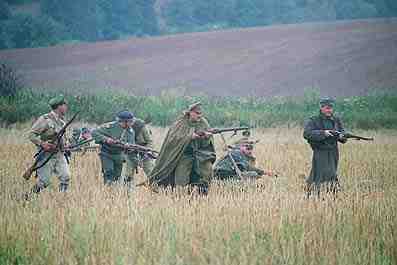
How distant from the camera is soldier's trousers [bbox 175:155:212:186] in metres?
11.8

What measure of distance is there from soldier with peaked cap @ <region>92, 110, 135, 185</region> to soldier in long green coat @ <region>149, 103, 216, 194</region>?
1.09 meters

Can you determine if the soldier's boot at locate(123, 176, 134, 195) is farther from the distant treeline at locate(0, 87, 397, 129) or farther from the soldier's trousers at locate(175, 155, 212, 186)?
the distant treeline at locate(0, 87, 397, 129)

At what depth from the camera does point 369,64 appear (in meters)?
37.7

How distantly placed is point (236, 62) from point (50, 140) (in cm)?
3328

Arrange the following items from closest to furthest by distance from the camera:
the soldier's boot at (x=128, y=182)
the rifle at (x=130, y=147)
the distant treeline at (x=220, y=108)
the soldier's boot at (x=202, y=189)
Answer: the soldier's boot at (x=202, y=189) → the soldier's boot at (x=128, y=182) → the rifle at (x=130, y=147) → the distant treeline at (x=220, y=108)

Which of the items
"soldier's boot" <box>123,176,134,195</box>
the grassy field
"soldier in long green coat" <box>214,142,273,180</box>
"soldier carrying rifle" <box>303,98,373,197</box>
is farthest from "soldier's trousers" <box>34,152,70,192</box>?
"soldier carrying rifle" <box>303,98,373,197</box>

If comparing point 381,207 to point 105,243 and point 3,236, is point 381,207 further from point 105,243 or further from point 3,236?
point 3,236

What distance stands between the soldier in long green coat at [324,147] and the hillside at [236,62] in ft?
73.4

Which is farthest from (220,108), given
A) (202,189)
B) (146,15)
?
(146,15)

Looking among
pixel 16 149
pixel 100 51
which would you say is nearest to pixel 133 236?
pixel 16 149

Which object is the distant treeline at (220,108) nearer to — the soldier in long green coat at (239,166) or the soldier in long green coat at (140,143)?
the soldier in long green coat at (239,166)

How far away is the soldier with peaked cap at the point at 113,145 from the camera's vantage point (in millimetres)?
12797

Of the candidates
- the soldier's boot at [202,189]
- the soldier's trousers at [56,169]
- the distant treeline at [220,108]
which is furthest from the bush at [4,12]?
the soldier's boot at [202,189]

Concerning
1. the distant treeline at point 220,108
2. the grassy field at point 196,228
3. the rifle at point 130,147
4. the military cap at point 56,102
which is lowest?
the grassy field at point 196,228
